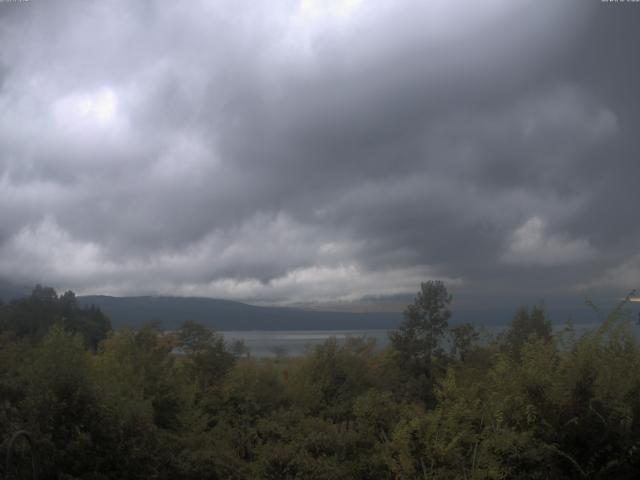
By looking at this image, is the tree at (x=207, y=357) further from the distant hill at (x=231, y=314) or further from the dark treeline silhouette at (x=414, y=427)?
the distant hill at (x=231, y=314)

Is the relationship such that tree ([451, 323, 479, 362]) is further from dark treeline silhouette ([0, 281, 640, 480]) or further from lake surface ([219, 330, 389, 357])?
dark treeline silhouette ([0, 281, 640, 480])

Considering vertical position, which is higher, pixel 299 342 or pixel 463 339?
pixel 463 339

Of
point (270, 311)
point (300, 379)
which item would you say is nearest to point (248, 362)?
point (300, 379)

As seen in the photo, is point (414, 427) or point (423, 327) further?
point (423, 327)

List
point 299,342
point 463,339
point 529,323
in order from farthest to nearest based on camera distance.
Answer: point 299,342 → point 529,323 → point 463,339

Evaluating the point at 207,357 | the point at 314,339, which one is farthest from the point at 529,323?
the point at 207,357

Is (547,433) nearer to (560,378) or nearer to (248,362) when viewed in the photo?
(560,378)

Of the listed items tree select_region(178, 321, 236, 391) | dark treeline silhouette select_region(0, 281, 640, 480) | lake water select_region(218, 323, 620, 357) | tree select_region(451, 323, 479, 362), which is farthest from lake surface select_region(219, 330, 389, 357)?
dark treeline silhouette select_region(0, 281, 640, 480)

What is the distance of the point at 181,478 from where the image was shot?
10992mm

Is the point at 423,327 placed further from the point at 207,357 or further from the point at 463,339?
the point at 207,357

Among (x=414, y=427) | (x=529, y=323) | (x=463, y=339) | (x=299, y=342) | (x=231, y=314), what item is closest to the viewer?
(x=414, y=427)

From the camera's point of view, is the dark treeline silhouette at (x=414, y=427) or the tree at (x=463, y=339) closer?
the dark treeline silhouette at (x=414, y=427)

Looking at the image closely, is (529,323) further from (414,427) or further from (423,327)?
(414,427)

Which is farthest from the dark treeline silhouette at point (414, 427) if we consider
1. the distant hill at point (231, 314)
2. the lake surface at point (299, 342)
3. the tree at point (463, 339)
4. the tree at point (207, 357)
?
the distant hill at point (231, 314)
